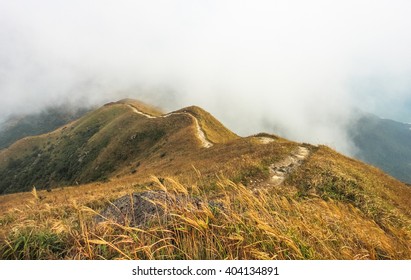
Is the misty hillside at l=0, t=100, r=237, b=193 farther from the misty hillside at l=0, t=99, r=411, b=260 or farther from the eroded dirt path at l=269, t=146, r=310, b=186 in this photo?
the eroded dirt path at l=269, t=146, r=310, b=186

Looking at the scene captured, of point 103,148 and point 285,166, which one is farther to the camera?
point 103,148

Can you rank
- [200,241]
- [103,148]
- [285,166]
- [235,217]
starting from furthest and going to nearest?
[103,148], [285,166], [235,217], [200,241]

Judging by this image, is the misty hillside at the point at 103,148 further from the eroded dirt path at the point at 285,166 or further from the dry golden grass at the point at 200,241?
the dry golden grass at the point at 200,241

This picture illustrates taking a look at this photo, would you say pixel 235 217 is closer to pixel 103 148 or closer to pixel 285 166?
pixel 285 166

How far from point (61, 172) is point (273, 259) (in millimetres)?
82755

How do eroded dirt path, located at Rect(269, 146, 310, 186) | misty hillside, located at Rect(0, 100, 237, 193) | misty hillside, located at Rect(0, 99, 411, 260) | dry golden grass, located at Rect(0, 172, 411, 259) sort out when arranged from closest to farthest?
dry golden grass, located at Rect(0, 172, 411, 259)
misty hillside, located at Rect(0, 99, 411, 260)
eroded dirt path, located at Rect(269, 146, 310, 186)
misty hillside, located at Rect(0, 100, 237, 193)

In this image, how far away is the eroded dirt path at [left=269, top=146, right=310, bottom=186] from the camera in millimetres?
17844

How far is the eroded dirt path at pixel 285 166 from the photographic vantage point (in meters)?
17.8

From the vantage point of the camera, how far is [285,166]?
2088cm

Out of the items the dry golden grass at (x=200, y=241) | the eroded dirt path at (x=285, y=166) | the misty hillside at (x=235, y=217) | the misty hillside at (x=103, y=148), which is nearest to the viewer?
the dry golden grass at (x=200, y=241)

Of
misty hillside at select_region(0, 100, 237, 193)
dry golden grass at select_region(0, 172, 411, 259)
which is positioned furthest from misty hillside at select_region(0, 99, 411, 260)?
misty hillside at select_region(0, 100, 237, 193)

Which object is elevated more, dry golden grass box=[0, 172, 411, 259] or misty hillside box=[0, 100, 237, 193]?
misty hillside box=[0, 100, 237, 193]

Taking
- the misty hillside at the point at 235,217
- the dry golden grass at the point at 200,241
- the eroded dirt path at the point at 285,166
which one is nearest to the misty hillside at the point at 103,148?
the misty hillside at the point at 235,217

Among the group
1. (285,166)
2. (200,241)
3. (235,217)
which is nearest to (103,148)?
(285,166)
